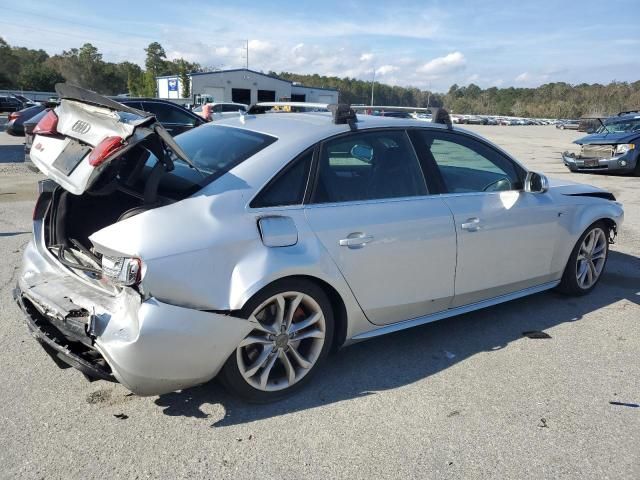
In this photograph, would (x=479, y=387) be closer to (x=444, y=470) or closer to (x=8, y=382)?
(x=444, y=470)

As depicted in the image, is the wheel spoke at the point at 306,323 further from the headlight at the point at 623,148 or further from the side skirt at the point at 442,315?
the headlight at the point at 623,148

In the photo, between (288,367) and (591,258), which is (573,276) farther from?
(288,367)

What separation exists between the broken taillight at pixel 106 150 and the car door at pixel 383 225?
3.54ft

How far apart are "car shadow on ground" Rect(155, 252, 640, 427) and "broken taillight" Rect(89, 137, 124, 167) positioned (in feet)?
4.63

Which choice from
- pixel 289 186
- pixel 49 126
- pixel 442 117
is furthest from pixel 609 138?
pixel 49 126

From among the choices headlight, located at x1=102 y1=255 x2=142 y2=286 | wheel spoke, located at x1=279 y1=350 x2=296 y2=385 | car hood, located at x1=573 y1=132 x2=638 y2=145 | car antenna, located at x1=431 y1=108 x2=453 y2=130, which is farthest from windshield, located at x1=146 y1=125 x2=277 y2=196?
car hood, located at x1=573 y1=132 x2=638 y2=145

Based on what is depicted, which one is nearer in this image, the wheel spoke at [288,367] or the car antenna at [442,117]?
the wheel spoke at [288,367]

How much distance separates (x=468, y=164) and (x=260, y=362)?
244cm

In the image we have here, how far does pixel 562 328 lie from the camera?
424cm

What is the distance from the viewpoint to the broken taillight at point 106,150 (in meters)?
2.60

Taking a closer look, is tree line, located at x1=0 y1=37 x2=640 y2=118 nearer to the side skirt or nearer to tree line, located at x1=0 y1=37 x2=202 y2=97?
tree line, located at x1=0 y1=37 x2=202 y2=97

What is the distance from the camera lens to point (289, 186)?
3.04 metres

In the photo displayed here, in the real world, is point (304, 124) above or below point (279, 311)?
above

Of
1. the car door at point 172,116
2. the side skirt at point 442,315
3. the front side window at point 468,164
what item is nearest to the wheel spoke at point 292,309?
the side skirt at point 442,315
